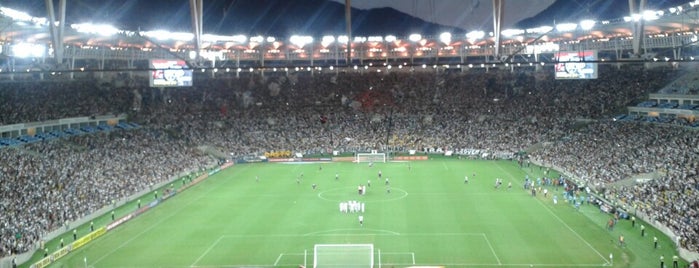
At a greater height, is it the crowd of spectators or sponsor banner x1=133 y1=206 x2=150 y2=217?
the crowd of spectators

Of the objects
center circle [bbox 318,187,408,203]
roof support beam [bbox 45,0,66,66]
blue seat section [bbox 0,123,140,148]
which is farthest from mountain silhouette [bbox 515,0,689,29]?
roof support beam [bbox 45,0,66,66]

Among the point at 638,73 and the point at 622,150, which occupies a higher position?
the point at 638,73

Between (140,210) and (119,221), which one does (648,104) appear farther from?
(119,221)

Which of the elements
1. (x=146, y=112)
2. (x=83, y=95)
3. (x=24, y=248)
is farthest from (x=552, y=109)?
(x=24, y=248)

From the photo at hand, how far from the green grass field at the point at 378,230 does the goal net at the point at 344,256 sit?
0.31 ft

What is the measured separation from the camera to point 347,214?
37219 mm

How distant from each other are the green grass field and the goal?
548 inches

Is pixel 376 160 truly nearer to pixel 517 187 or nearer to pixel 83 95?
pixel 517 187

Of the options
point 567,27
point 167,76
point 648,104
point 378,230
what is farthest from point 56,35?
point 648,104

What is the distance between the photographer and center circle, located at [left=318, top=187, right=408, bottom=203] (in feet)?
137

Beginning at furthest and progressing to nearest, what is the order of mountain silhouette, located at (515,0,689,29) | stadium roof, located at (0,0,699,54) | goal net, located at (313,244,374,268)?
1. mountain silhouette, located at (515,0,689,29)
2. stadium roof, located at (0,0,699,54)
3. goal net, located at (313,244,374,268)

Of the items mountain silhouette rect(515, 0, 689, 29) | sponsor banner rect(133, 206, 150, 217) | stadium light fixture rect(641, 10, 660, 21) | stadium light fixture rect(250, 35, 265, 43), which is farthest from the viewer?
mountain silhouette rect(515, 0, 689, 29)

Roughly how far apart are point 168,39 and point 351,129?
23191 mm

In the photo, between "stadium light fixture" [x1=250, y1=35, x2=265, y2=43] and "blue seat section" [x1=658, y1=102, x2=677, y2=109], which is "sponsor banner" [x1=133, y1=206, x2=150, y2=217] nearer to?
"stadium light fixture" [x1=250, y1=35, x2=265, y2=43]
